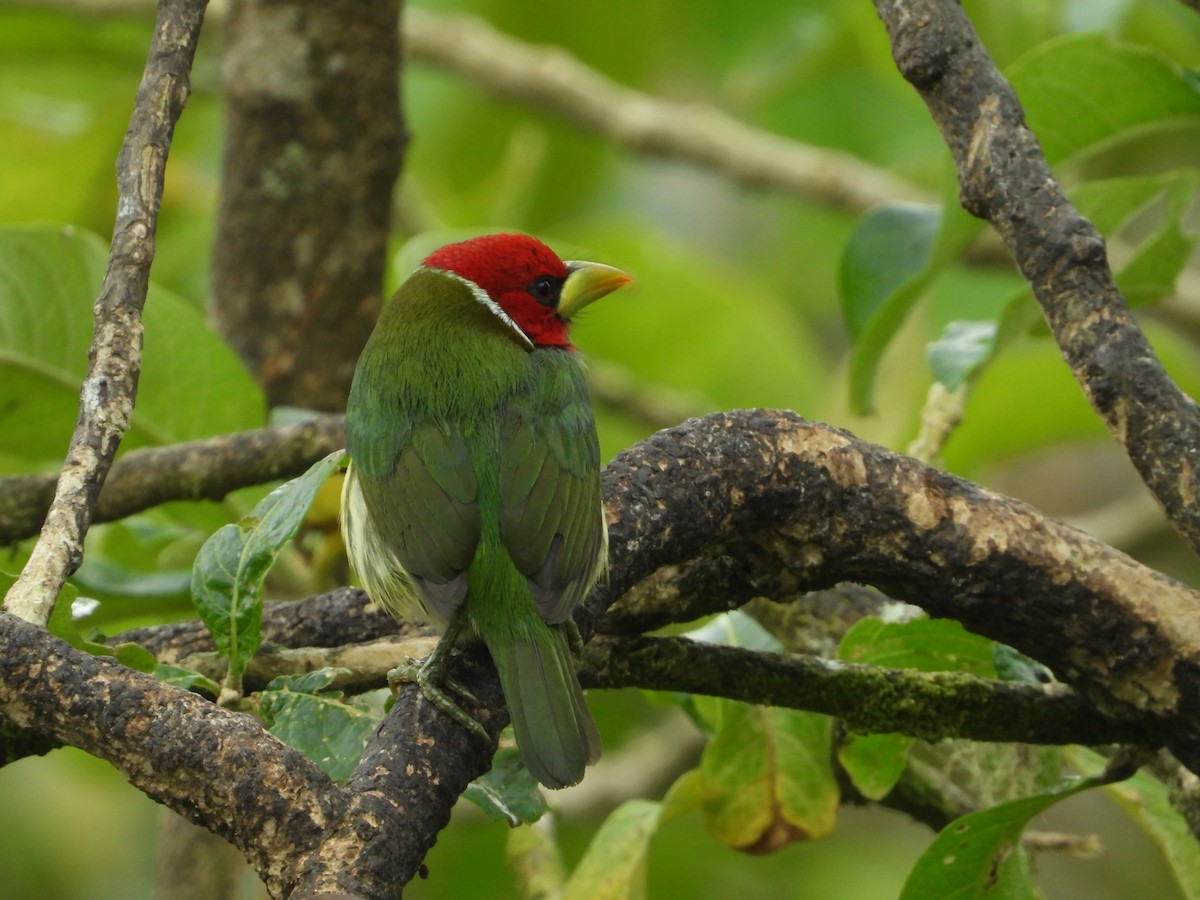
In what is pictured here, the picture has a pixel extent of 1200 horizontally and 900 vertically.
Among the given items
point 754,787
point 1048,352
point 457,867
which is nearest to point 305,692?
point 754,787

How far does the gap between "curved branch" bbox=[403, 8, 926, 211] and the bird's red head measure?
1.75 m

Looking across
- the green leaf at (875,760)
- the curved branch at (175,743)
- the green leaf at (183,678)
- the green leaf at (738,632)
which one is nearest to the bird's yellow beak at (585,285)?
the green leaf at (738,632)

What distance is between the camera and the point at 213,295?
12.4 feet

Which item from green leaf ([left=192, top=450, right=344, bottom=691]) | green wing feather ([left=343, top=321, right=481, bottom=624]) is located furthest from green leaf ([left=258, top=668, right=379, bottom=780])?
green wing feather ([left=343, top=321, right=481, bottom=624])

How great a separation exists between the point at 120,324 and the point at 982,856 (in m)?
1.33

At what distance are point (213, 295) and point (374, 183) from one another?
1.63 ft

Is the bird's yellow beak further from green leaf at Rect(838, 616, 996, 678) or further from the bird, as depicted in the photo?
A: green leaf at Rect(838, 616, 996, 678)

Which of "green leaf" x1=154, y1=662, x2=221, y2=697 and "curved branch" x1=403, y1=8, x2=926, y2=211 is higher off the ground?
"curved branch" x1=403, y1=8, x2=926, y2=211

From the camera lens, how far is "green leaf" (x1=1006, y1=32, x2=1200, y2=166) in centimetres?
254

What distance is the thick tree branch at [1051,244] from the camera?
6.10 feet

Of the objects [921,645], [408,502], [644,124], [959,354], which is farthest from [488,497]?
[644,124]

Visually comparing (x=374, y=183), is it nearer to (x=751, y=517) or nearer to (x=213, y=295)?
(x=213, y=295)

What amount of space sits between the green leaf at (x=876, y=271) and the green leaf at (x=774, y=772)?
664 millimetres

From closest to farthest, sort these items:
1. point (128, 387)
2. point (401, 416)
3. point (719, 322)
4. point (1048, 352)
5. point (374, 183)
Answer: point (128, 387)
point (401, 416)
point (374, 183)
point (1048, 352)
point (719, 322)
